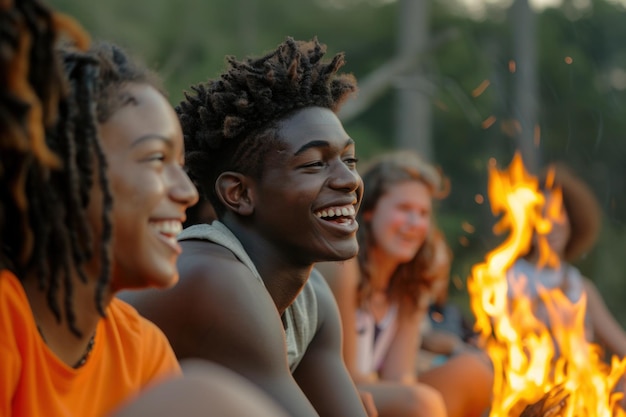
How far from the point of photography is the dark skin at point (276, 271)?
283cm

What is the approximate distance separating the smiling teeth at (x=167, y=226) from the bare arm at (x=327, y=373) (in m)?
1.25

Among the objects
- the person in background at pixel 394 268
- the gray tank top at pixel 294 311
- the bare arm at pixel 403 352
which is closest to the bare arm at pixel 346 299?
the person in background at pixel 394 268

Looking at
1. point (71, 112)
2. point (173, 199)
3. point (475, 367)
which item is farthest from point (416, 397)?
point (71, 112)

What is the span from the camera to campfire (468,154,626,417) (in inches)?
145

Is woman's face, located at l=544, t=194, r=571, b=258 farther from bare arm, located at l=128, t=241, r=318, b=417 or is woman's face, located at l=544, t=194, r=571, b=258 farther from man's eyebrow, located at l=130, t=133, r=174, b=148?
man's eyebrow, located at l=130, t=133, r=174, b=148

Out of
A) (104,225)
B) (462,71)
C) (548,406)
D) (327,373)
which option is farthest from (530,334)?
(462,71)

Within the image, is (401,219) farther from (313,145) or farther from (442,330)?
(313,145)

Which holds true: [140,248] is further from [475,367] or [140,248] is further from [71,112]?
[475,367]

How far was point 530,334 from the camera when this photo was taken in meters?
4.46

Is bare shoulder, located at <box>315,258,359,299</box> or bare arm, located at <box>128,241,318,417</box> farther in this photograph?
bare shoulder, located at <box>315,258,359,299</box>

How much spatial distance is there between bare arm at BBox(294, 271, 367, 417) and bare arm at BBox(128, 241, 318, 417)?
503 mm

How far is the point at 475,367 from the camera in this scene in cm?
454

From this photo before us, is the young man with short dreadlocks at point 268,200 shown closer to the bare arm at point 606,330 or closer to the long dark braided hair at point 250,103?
the long dark braided hair at point 250,103

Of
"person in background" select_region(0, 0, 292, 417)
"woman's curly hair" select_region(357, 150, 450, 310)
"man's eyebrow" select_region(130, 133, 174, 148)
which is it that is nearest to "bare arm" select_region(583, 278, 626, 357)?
"woman's curly hair" select_region(357, 150, 450, 310)
